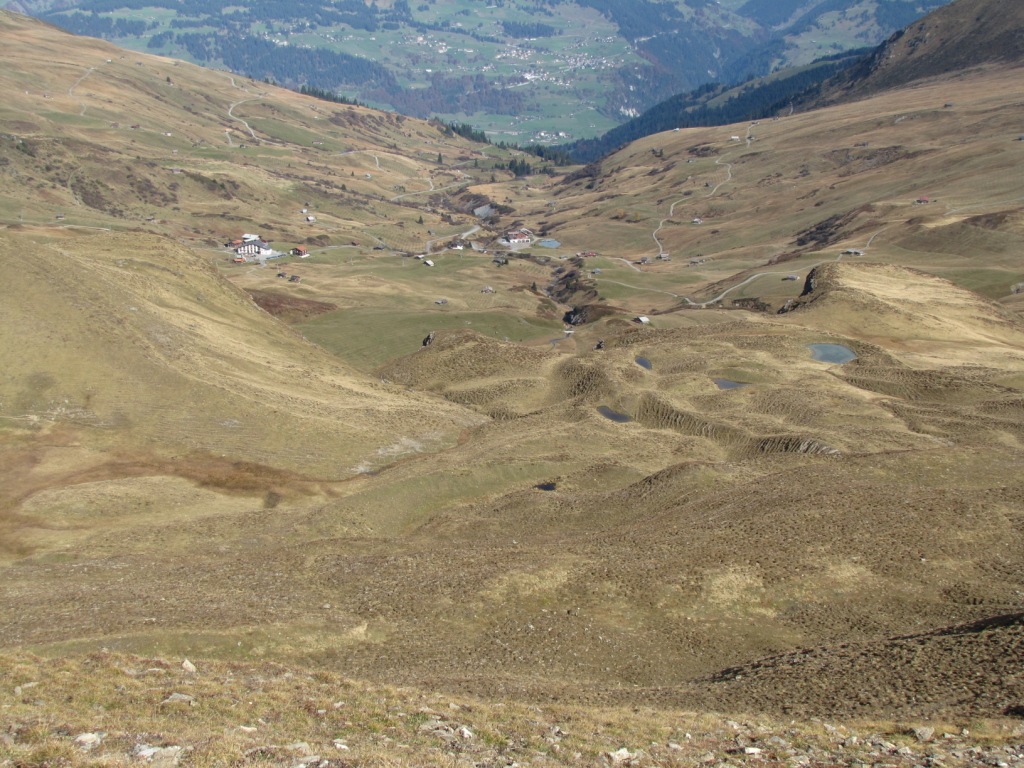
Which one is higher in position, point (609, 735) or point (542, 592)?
point (609, 735)

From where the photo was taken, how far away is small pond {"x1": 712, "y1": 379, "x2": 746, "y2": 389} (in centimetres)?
9556

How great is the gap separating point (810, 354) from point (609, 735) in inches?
3479

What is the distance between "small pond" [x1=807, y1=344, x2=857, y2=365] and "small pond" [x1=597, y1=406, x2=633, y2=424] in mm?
32164

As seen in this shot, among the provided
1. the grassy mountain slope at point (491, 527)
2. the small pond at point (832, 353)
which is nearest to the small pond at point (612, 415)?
the grassy mountain slope at point (491, 527)

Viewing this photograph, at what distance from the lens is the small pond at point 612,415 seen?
3519 inches

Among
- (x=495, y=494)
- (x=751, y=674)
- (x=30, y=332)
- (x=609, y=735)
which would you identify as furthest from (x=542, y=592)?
(x=30, y=332)

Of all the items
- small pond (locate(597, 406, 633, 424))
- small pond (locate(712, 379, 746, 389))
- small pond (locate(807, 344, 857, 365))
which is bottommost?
small pond (locate(597, 406, 633, 424))

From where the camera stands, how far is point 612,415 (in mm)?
90688

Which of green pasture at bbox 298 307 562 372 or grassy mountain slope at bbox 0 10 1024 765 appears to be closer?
grassy mountain slope at bbox 0 10 1024 765

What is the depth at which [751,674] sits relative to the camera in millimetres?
35250

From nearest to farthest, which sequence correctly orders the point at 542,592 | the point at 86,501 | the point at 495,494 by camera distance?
the point at 542,592, the point at 86,501, the point at 495,494

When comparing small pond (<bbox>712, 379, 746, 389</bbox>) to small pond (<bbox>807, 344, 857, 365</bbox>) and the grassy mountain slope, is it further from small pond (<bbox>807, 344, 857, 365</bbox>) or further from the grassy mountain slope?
small pond (<bbox>807, 344, 857, 365</bbox>)

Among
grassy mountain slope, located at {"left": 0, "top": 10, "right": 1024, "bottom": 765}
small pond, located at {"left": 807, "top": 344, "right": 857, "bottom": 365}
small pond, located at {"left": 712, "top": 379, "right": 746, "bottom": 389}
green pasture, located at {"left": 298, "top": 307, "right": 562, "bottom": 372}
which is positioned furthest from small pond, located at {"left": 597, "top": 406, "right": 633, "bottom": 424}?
green pasture, located at {"left": 298, "top": 307, "right": 562, "bottom": 372}

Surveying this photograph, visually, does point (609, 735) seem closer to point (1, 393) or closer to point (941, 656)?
point (941, 656)
